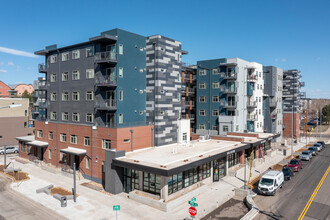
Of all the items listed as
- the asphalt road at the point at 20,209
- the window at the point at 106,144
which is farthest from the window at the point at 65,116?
the asphalt road at the point at 20,209

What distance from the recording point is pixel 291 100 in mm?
79500

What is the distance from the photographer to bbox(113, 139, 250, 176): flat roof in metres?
26.2

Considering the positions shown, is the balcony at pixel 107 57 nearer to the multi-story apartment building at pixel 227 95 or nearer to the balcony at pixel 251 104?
the multi-story apartment building at pixel 227 95

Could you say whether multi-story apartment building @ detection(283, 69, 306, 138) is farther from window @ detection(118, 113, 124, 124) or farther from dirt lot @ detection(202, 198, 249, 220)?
window @ detection(118, 113, 124, 124)

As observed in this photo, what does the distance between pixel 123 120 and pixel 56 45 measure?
20368 millimetres

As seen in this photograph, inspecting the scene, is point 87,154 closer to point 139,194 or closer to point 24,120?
point 139,194

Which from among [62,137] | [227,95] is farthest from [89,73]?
[227,95]

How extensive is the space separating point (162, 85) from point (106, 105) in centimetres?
957

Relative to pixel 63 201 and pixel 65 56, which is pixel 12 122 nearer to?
pixel 65 56

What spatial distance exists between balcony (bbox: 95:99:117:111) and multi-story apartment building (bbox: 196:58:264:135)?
28387 mm

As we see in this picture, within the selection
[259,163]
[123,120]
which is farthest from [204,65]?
[123,120]

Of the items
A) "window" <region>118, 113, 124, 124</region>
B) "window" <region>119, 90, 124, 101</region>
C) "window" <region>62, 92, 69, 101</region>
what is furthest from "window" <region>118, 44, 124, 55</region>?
"window" <region>62, 92, 69, 101</region>

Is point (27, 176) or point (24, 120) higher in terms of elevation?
point (24, 120)

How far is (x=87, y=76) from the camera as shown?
3738cm
